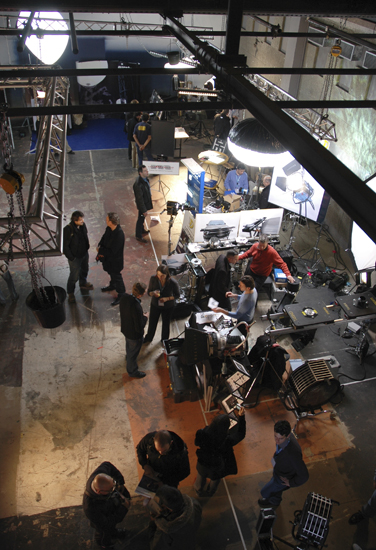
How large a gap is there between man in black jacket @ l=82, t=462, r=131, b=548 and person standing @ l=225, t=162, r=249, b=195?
23.1ft

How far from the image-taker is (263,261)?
6617 millimetres

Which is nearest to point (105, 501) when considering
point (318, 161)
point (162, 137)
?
point (318, 161)

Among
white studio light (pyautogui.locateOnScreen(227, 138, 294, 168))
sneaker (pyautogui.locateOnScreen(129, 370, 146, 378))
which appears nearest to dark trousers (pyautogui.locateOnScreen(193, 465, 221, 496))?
sneaker (pyautogui.locateOnScreen(129, 370, 146, 378))

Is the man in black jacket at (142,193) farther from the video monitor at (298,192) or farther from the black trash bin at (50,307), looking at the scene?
the black trash bin at (50,307)

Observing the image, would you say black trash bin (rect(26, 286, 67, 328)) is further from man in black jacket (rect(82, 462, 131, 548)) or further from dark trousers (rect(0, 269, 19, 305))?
dark trousers (rect(0, 269, 19, 305))

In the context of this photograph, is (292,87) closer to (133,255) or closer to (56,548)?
(133,255)

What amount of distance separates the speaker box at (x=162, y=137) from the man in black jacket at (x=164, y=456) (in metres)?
8.19

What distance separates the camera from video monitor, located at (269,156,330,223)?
7.70 meters

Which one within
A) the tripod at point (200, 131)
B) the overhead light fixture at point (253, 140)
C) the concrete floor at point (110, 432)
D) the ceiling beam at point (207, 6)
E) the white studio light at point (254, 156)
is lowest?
the concrete floor at point (110, 432)

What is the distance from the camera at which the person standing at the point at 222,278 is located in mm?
6172

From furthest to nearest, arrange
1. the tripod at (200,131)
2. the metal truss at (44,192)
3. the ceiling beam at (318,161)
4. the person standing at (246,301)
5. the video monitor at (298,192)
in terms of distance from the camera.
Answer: the tripod at (200,131) < the video monitor at (298,192) < the person standing at (246,301) < the metal truss at (44,192) < the ceiling beam at (318,161)

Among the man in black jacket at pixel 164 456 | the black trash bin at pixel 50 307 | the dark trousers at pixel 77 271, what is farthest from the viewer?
the dark trousers at pixel 77 271

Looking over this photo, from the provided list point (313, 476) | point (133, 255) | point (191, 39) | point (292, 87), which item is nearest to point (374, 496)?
point (313, 476)

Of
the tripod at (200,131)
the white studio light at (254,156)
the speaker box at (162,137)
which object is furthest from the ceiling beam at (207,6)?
the tripod at (200,131)
